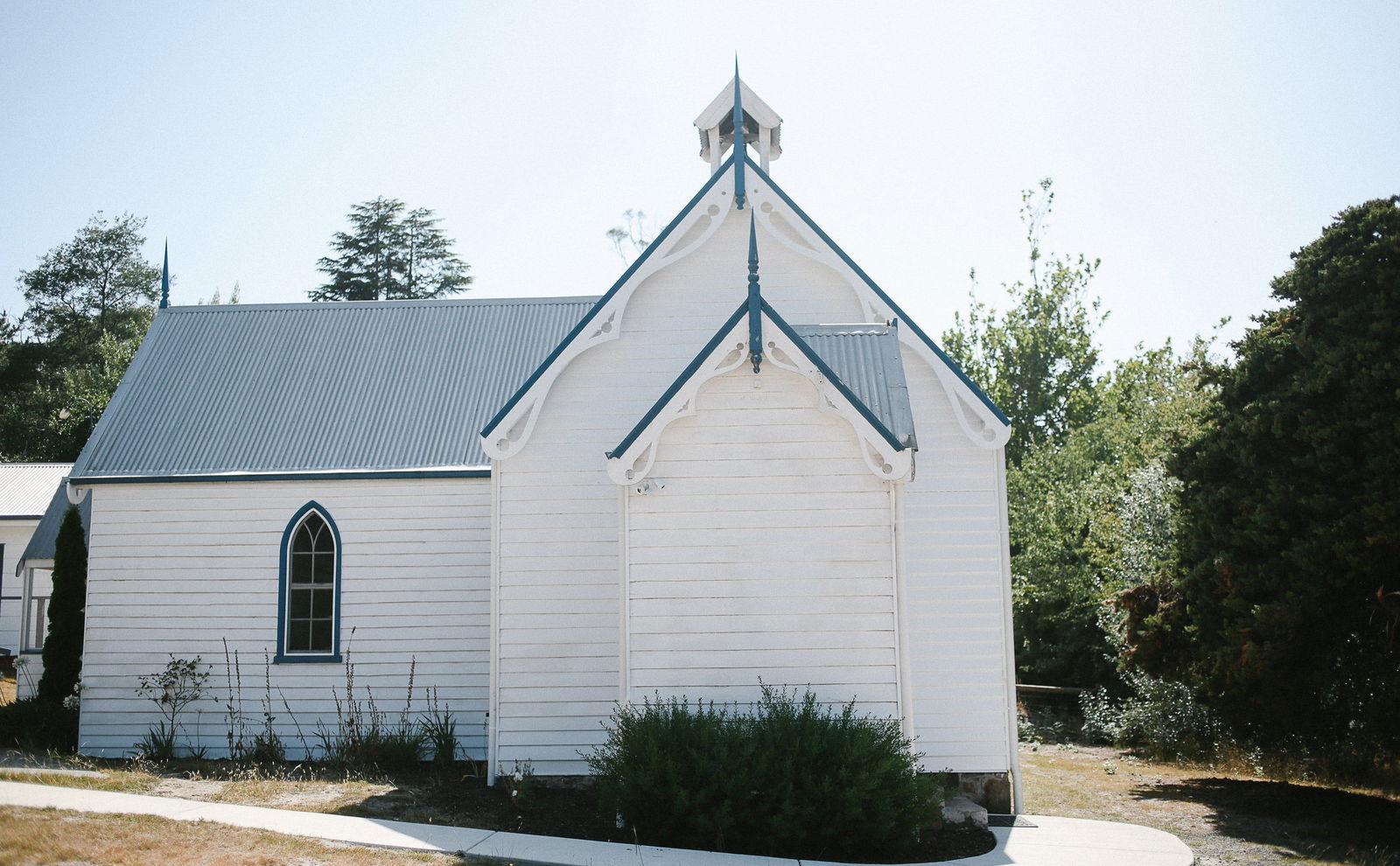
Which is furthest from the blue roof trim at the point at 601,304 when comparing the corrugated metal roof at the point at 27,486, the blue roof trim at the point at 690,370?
the corrugated metal roof at the point at 27,486

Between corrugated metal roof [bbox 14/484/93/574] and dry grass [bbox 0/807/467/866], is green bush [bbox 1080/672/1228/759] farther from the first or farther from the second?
corrugated metal roof [bbox 14/484/93/574]

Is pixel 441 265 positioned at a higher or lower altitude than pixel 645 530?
higher

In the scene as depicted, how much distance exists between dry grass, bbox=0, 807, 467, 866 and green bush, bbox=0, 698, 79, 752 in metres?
6.85

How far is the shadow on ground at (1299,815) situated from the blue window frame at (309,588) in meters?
11.5

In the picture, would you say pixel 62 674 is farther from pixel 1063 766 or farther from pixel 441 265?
pixel 441 265

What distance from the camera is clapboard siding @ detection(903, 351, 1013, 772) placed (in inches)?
486

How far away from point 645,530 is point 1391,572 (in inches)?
367

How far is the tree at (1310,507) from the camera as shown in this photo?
1312 cm

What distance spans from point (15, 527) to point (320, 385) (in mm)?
21862

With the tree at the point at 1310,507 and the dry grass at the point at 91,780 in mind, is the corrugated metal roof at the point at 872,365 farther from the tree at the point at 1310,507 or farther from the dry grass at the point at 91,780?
the dry grass at the point at 91,780

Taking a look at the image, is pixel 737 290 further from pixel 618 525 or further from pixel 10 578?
pixel 10 578

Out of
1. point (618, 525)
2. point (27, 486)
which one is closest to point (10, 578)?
point (27, 486)

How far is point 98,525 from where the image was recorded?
52.4 ft

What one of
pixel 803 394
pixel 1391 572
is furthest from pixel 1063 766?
pixel 803 394
